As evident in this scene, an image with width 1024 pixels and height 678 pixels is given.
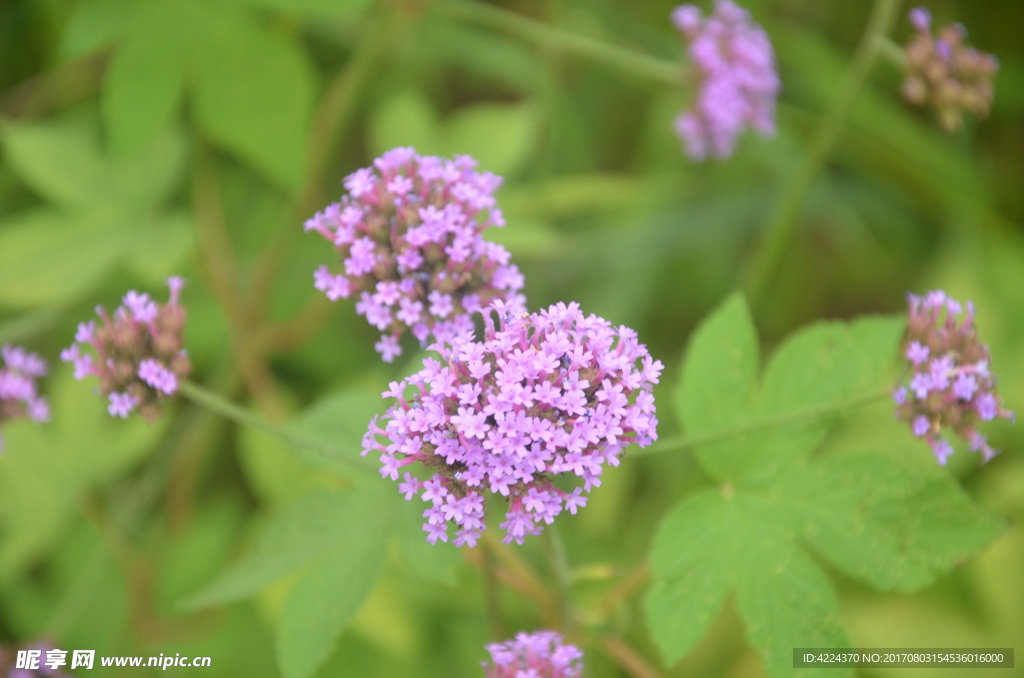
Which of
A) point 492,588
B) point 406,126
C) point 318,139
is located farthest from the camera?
point 406,126

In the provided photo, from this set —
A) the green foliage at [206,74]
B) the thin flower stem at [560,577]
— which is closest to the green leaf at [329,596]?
the thin flower stem at [560,577]

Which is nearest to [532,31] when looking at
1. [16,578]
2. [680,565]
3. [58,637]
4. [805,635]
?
[680,565]

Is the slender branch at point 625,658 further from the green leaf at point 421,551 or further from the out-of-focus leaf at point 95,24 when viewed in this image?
the out-of-focus leaf at point 95,24

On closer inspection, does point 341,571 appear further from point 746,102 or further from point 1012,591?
point 1012,591

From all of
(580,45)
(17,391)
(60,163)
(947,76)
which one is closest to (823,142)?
(947,76)

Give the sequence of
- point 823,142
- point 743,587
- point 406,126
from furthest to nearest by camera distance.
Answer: point 406,126, point 823,142, point 743,587

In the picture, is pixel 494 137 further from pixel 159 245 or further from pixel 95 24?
pixel 95 24

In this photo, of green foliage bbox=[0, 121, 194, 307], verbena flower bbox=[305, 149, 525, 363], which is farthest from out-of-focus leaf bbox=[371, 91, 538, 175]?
verbena flower bbox=[305, 149, 525, 363]
